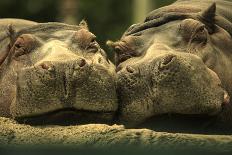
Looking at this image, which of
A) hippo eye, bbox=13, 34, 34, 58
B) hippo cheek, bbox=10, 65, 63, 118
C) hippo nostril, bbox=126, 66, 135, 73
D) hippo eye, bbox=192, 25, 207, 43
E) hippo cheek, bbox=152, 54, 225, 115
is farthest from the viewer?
hippo eye, bbox=192, 25, 207, 43

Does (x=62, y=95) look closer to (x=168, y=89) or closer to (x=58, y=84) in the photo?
(x=58, y=84)

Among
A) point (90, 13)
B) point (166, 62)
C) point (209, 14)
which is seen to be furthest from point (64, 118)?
point (90, 13)

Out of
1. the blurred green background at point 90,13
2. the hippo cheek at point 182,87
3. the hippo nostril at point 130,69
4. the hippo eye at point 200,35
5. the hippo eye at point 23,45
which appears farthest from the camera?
the blurred green background at point 90,13

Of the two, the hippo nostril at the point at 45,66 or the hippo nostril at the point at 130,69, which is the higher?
the hippo nostril at the point at 45,66

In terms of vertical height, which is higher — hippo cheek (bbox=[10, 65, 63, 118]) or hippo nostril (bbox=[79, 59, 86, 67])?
hippo nostril (bbox=[79, 59, 86, 67])

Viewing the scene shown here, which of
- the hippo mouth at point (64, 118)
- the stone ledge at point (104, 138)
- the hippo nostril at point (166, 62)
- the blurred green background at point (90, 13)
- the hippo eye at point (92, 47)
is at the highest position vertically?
the hippo nostril at point (166, 62)

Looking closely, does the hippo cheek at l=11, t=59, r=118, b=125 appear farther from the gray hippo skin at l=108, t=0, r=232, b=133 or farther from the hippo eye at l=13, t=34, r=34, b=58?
the hippo eye at l=13, t=34, r=34, b=58

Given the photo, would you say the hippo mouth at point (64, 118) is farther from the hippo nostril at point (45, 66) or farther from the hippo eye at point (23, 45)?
the hippo eye at point (23, 45)

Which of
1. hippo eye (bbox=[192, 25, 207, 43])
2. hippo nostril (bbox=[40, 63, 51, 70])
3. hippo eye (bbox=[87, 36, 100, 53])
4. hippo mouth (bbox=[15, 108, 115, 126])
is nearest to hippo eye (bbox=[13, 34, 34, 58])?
hippo eye (bbox=[87, 36, 100, 53])

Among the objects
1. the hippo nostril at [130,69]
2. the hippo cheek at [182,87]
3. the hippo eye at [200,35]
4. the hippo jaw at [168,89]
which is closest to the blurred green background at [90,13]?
the hippo eye at [200,35]
